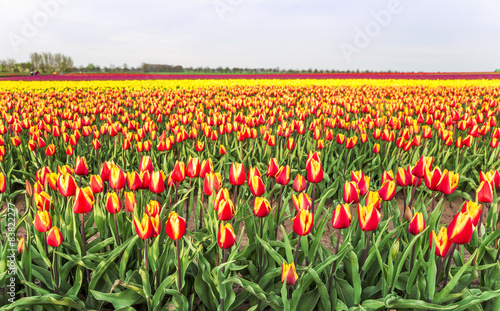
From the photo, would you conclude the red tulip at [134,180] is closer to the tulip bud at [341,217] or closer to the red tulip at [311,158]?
the red tulip at [311,158]

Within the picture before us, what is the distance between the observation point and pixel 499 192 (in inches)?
189

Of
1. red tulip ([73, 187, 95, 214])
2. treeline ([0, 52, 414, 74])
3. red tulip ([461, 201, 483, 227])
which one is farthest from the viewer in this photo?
treeline ([0, 52, 414, 74])

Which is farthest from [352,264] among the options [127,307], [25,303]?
[25,303]

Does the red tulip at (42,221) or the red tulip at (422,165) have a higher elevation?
the red tulip at (422,165)

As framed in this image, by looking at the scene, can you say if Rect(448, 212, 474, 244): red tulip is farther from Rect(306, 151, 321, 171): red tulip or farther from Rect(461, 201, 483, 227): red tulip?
Rect(306, 151, 321, 171): red tulip

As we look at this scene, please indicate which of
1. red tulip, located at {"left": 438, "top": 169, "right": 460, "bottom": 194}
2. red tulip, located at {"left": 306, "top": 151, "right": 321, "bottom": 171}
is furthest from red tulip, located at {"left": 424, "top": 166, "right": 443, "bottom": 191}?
red tulip, located at {"left": 306, "top": 151, "right": 321, "bottom": 171}

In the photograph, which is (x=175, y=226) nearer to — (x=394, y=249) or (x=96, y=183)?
(x=96, y=183)

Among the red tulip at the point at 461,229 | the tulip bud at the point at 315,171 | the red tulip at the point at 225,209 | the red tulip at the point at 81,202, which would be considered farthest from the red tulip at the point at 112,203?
the red tulip at the point at 461,229

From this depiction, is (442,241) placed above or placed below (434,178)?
below

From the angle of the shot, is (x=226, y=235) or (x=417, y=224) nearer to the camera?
(x=226, y=235)

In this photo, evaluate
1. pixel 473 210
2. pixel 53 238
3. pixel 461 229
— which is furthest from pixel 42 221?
pixel 473 210

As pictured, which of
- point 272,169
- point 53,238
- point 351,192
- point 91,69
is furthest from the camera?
point 91,69

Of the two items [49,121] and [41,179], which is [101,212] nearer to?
[41,179]

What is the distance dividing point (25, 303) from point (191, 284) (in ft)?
3.04
